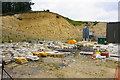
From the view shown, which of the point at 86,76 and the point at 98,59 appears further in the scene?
the point at 98,59

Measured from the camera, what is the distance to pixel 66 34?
26.9 m

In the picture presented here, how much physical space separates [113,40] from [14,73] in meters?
17.0

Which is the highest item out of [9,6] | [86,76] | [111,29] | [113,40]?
[9,6]

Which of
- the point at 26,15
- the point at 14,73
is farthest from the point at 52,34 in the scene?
the point at 14,73

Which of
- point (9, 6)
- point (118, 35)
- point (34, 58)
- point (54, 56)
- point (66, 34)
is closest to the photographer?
point (34, 58)

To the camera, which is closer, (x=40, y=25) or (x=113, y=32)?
(x=113, y=32)

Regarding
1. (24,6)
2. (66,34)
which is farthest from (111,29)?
(24,6)

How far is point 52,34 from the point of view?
78.4 ft

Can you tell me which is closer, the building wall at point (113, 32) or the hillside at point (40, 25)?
the building wall at point (113, 32)

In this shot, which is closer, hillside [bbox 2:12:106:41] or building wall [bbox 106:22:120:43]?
building wall [bbox 106:22:120:43]

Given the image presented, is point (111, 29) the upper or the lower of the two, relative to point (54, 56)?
upper

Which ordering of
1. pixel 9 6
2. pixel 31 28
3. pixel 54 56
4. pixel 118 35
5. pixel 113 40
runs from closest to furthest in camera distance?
pixel 54 56 < pixel 118 35 < pixel 113 40 < pixel 31 28 < pixel 9 6

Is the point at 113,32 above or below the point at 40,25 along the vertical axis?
below

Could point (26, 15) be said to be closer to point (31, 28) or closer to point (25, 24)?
point (25, 24)
